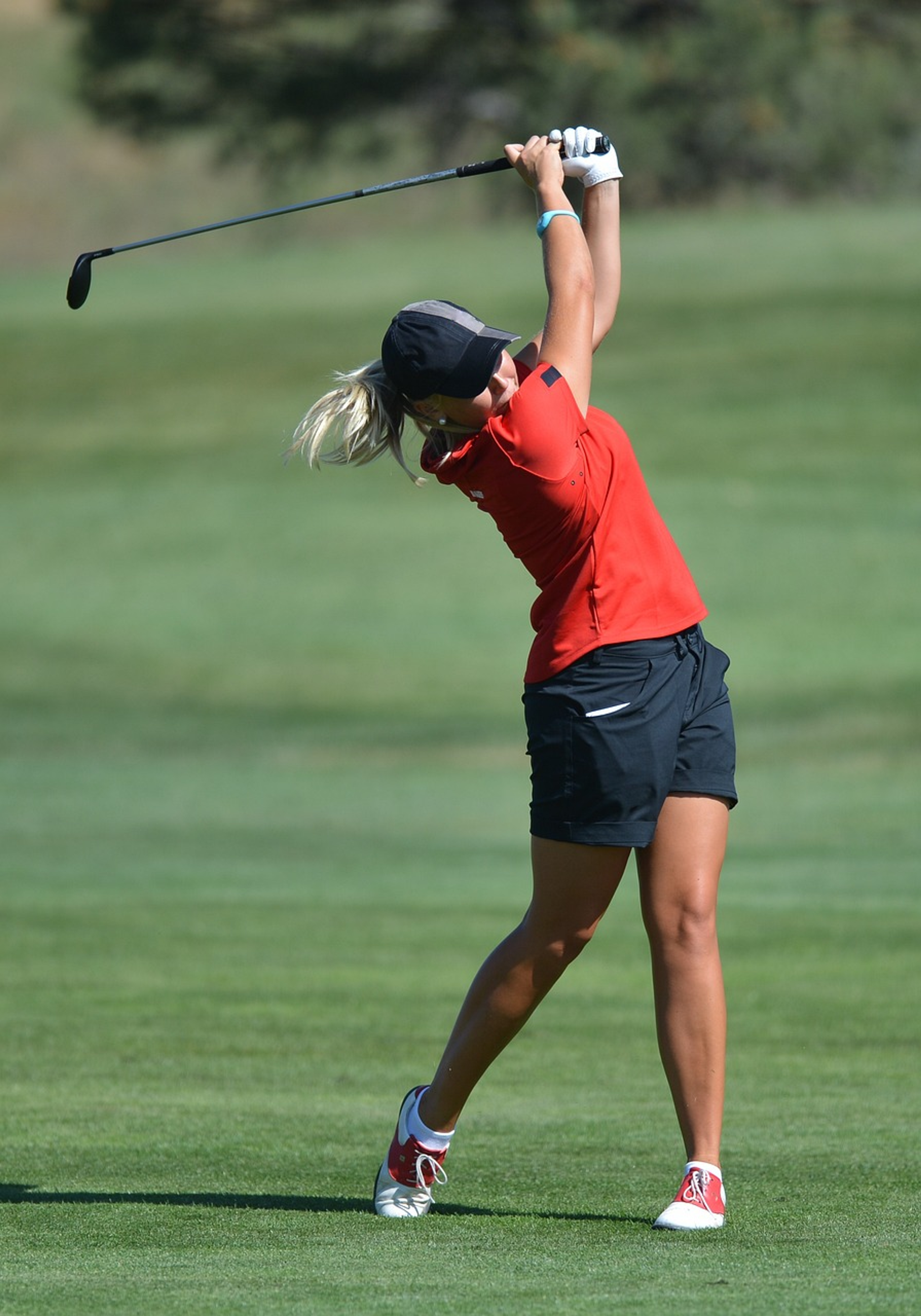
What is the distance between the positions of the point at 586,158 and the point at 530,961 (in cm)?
181

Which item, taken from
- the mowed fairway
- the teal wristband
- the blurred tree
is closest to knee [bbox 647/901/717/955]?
the mowed fairway

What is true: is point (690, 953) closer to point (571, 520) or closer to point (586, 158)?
point (571, 520)

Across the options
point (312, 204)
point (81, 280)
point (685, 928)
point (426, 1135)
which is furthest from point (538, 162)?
point (426, 1135)

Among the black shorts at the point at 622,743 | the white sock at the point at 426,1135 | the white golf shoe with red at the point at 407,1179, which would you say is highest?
the black shorts at the point at 622,743

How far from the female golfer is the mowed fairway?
0.44 meters

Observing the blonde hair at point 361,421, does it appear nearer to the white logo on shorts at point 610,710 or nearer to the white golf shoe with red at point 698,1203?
the white logo on shorts at point 610,710

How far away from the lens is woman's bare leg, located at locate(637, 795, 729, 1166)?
431cm

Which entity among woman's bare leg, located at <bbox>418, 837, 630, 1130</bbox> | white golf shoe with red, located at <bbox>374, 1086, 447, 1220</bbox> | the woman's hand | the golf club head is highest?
the woman's hand

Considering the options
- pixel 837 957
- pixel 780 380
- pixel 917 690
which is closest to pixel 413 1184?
pixel 837 957

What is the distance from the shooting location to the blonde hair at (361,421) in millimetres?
4297

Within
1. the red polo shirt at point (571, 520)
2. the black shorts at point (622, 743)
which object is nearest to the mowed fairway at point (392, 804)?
the black shorts at point (622, 743)

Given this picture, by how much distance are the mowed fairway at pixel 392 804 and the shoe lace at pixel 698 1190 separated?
3.3 inches

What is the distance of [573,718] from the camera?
14.0 ft

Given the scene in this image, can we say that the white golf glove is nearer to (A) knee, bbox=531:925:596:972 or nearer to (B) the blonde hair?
(B) the blonde hair
